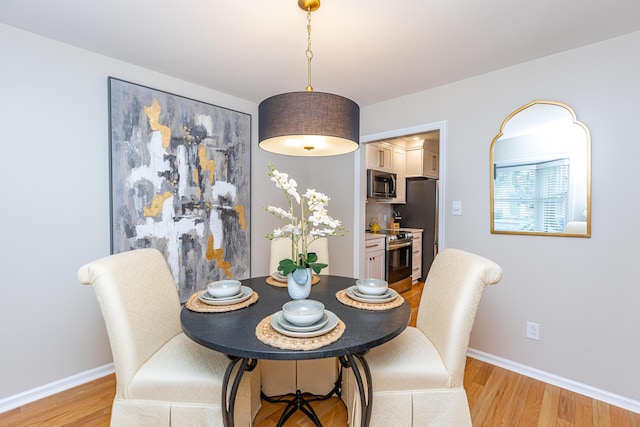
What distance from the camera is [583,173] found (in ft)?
6.41

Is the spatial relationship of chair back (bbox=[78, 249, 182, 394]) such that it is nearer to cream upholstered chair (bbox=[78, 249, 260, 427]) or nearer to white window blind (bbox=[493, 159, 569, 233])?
cream upholstered chair (bbox=[78, 249, 260, 427])

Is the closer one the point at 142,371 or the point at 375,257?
the point at 142,371

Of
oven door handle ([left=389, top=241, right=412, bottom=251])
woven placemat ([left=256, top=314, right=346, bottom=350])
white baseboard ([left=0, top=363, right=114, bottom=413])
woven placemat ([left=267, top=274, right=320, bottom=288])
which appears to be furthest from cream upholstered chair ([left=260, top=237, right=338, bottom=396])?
oven door handle ([left=389, top=241, right=412, bottom=251])

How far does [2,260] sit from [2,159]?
60 centimetres

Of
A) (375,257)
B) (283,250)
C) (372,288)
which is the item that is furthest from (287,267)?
(375,257)

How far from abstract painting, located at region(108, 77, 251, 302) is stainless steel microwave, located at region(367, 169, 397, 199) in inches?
61.9

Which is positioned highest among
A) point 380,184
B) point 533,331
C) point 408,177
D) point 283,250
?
point 408,177

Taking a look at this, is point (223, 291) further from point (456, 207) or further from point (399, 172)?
point (399, 172)

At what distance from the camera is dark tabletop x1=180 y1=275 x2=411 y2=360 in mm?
1025

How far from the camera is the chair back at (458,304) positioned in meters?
1.32

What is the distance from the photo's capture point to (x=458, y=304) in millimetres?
1341

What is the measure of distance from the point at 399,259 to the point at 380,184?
3.50 ft

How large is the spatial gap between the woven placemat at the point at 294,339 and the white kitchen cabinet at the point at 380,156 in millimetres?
2821

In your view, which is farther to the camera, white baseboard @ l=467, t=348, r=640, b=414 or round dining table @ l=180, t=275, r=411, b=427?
white baseboard @ l=467, t=348, r=640, b=414
